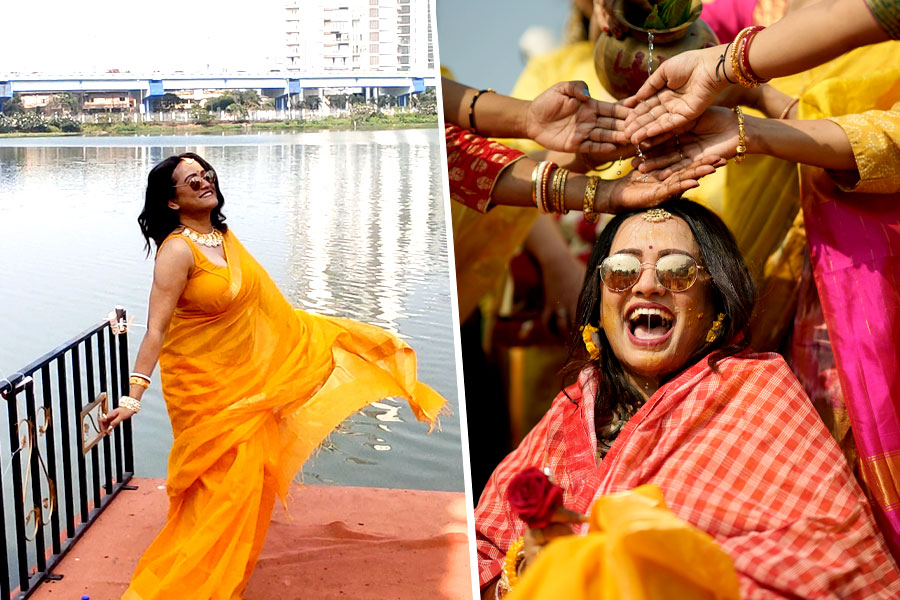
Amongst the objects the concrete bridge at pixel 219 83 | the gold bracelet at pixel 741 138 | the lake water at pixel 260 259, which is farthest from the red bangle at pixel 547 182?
the concrete bridge at pixel 219 83

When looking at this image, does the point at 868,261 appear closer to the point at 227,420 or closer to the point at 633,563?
the point at 633,563

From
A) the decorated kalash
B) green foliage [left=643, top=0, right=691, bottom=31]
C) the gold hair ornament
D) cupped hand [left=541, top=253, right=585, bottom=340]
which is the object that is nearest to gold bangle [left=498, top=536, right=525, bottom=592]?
the decorated kalash

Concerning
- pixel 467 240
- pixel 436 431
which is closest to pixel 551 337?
pixel 467 240

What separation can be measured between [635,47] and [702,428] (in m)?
0.80

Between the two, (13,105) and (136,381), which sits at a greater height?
→ (13,105)

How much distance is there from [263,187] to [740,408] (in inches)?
100

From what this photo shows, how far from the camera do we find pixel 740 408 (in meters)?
1.81

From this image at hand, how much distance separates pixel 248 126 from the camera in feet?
12.6

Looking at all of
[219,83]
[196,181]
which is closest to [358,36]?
[219,83]

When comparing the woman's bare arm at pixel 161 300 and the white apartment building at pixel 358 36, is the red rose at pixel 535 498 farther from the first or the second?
the white apartment building at pixel 358 36

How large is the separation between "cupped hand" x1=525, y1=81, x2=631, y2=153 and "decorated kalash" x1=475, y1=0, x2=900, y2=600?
0.06 m

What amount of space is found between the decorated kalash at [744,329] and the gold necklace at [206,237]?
3.52ft

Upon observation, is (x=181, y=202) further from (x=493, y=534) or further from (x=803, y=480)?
(x=803, y=480)

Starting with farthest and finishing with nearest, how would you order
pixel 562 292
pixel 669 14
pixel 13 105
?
pixel 13 105 < pixel 562 292 < pixel 669 14
